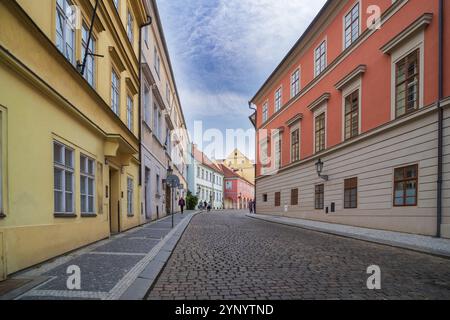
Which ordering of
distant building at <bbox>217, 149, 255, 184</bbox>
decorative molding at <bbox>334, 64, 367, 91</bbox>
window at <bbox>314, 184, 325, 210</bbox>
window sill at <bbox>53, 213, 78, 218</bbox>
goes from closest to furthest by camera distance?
window sill at <bbox>53, 213, 78, 218</bbox>
decorative molding at <bbox>334, 64, 367, 91</bbox>
window at <bbox>314, 184, 325, 210</bbox>
distant building at <bbox>217, 149, 255, 184</bbox>

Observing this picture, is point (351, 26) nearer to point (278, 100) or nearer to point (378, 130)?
point (378, 130)

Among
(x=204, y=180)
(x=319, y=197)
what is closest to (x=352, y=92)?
(x=319, y=197)

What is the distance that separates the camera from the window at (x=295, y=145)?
2242 centimetres

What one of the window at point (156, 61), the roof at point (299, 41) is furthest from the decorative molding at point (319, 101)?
the window at point (156, 61)

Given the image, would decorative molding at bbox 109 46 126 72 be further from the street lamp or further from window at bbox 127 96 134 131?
the street lamp

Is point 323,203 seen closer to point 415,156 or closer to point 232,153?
point 415,156

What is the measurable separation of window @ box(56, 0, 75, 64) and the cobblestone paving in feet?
17.7

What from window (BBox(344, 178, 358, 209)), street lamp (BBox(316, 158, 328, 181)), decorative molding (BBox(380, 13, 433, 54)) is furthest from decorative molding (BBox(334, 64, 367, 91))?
window (BBox(344, 178, 358, 209))

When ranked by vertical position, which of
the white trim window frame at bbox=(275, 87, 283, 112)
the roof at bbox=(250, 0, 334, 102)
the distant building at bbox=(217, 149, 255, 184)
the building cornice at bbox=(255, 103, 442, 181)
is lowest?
the distant building at bbox=(217, 149, 255, 184)

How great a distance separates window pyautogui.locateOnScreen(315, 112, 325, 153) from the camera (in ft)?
61.9

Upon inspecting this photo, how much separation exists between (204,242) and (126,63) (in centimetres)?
784

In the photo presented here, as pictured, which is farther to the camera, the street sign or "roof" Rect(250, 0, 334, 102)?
"roof" Rect(250, 0, 334, 102)

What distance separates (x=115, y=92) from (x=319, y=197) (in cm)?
1277
